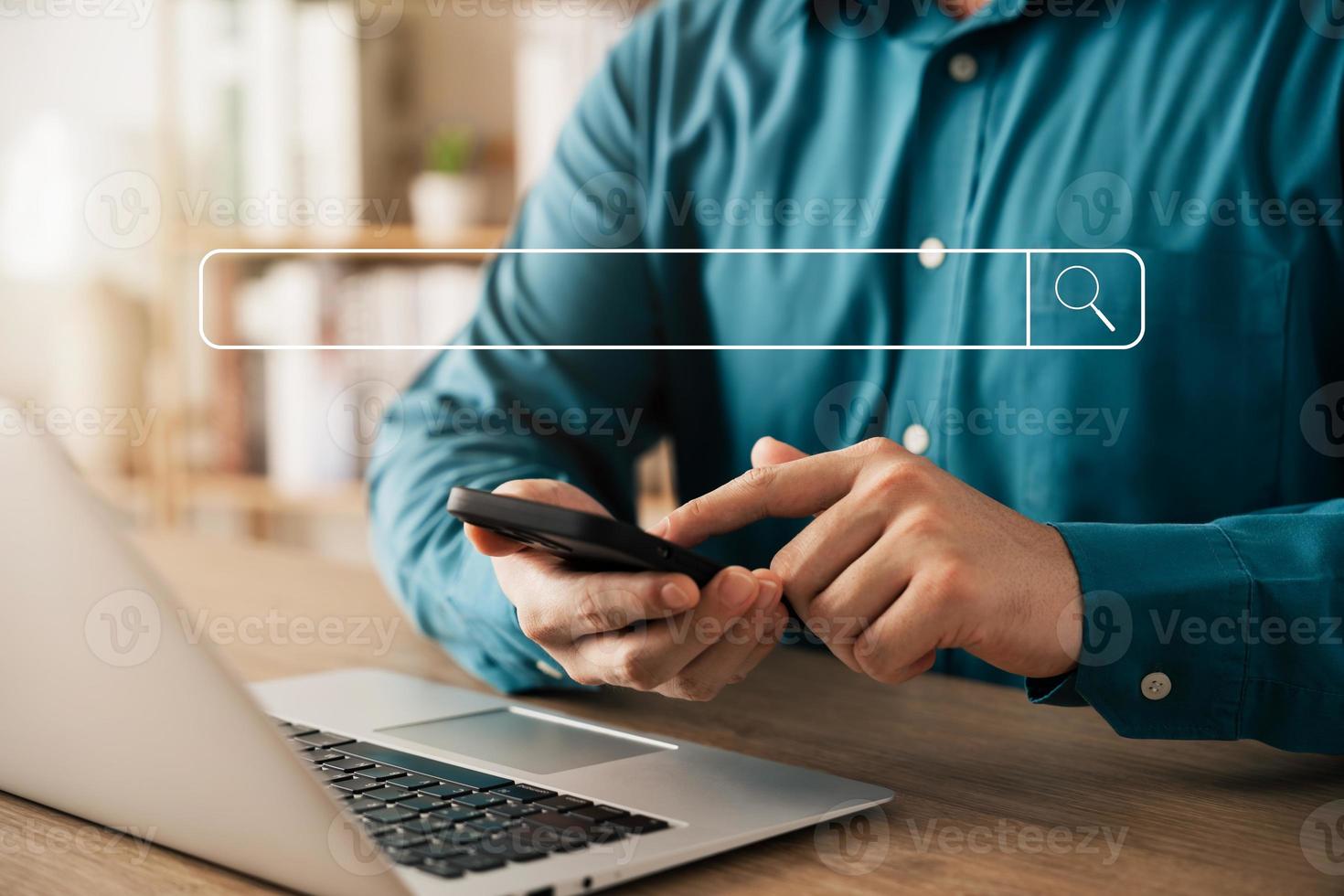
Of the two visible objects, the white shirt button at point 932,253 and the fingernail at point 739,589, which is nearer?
the fingernail at point 739,589

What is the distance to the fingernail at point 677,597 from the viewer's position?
581 mm

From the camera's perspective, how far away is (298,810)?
441 mm

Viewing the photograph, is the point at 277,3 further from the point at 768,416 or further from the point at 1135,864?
the point at 1135,864

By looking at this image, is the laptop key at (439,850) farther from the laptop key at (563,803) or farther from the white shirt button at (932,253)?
the white shirt button at (932,253)

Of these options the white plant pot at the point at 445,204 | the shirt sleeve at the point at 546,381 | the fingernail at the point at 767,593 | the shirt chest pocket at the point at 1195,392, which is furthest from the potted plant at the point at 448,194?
the fingernail at the point at 767,593

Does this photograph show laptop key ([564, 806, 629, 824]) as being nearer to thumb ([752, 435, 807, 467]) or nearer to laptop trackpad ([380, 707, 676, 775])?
laptop trackpad ([380, 707, 676, 775])

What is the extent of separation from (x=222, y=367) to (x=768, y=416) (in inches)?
69.3

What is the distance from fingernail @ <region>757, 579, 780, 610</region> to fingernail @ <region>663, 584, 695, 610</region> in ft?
0.13

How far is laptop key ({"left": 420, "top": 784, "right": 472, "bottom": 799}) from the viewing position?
0.55 meters

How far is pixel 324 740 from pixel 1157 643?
442 millimetres

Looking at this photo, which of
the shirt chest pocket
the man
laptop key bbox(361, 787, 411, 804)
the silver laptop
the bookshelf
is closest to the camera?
the silver laptop

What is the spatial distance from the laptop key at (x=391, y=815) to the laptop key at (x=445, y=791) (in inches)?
1.0

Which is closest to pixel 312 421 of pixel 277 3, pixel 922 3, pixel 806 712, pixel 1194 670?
pixel 277 3

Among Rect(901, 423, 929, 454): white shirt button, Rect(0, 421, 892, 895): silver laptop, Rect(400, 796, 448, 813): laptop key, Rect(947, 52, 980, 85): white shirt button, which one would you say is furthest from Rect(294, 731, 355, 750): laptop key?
Rect(947, 52, 980, 85): white shirt button
